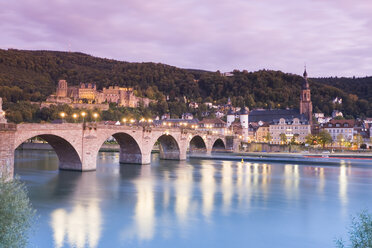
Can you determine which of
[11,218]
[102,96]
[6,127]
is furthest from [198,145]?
[102,96]

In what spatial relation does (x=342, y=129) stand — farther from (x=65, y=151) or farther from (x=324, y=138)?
(x=65, y=151)

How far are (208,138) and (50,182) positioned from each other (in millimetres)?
38835

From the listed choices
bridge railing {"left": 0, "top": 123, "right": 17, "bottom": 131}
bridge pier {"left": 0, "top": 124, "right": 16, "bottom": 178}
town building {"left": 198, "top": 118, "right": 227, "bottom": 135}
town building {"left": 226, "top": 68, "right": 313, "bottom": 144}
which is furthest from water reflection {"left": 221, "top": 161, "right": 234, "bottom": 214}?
town building {"left": 226, "top": 68, "right": 313, "bottom": 144}

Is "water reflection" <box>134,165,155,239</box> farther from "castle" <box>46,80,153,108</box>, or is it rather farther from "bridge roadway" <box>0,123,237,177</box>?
"castle" <box>46,80,153,108</box>

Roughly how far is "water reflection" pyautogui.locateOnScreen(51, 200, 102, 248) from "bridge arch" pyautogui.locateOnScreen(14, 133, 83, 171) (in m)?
10.1

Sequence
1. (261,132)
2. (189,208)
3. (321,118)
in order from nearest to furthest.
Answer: (189,208) → (261,132) → (321,118)

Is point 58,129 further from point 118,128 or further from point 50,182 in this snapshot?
point 118,128

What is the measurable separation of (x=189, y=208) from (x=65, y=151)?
15281 millimetres

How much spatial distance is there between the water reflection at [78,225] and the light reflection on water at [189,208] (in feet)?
0.12

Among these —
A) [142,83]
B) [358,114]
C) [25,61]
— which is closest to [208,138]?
[358,114]

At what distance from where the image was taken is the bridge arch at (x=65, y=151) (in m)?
30.4

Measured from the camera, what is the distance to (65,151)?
32688mm

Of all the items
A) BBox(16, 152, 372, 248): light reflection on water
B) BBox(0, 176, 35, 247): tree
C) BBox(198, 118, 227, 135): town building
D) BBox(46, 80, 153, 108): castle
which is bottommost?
BBox(16, 152, 372, 248): light reflection on water

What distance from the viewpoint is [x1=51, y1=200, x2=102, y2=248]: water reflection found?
592 inches
